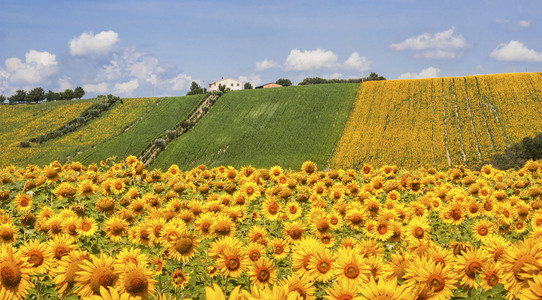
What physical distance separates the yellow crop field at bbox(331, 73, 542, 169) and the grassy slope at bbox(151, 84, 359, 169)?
11.5 ft

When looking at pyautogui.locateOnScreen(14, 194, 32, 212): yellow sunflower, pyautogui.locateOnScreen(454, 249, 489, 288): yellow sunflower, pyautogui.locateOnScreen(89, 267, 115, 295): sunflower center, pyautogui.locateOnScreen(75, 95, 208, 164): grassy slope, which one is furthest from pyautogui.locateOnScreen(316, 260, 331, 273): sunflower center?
pyautogui.locateOnScreen(75, 95, 208, 164): grassy slope

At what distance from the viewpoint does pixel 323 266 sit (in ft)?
11.3

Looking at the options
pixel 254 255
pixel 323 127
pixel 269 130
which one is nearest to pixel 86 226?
pixel 254 255

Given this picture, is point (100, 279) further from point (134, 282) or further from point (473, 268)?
point (473, 268)

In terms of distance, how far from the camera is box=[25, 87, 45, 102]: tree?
10450 cm

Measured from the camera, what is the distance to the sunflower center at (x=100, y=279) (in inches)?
109

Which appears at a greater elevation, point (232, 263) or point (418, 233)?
point (232, 263)

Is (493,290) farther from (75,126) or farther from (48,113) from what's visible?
(48,113)

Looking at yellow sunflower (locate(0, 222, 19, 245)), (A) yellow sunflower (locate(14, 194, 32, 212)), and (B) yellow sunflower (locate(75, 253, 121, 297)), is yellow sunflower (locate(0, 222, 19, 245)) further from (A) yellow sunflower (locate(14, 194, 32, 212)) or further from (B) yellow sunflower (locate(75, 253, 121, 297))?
(B) yellow sunflower (locate(75, 253, 121, 297))

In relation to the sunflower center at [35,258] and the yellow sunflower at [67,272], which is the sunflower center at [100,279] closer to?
the yellow sunflower at [67,272]

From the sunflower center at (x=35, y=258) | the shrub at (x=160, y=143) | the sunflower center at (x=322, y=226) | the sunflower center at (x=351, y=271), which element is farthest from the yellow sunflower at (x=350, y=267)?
the shrub at (x=160, y=143)

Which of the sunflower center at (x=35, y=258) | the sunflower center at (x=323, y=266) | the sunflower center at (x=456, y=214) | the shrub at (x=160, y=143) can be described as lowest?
the shrub at (x=160, y=143)

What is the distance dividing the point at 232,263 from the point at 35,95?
12449cm

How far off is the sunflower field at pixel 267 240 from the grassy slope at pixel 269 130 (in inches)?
1691
